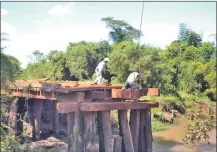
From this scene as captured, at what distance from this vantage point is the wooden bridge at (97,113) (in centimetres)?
859

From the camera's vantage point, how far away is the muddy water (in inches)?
516

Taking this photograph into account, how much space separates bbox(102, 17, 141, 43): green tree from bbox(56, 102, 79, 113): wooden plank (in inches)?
1286

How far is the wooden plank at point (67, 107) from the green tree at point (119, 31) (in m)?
32.7

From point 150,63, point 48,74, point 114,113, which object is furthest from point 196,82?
point 48,74

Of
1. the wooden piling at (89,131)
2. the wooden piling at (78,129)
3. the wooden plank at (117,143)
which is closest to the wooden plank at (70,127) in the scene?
the wooden piling at (78,129)

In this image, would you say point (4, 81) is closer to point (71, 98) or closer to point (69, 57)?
point (71, 98)

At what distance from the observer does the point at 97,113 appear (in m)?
9.59

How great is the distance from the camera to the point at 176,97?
79.1ft

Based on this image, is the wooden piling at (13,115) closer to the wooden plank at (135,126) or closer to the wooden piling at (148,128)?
the wooden plank at (135,126)

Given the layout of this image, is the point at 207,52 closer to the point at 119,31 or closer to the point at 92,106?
the point at 119,31

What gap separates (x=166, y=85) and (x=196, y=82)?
271 centimetres

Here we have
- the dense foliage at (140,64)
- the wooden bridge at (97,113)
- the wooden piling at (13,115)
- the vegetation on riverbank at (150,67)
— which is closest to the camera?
the wooden bridge at (97,113)

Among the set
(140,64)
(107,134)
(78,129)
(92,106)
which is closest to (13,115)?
(78,129)

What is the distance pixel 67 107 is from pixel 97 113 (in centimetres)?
159
